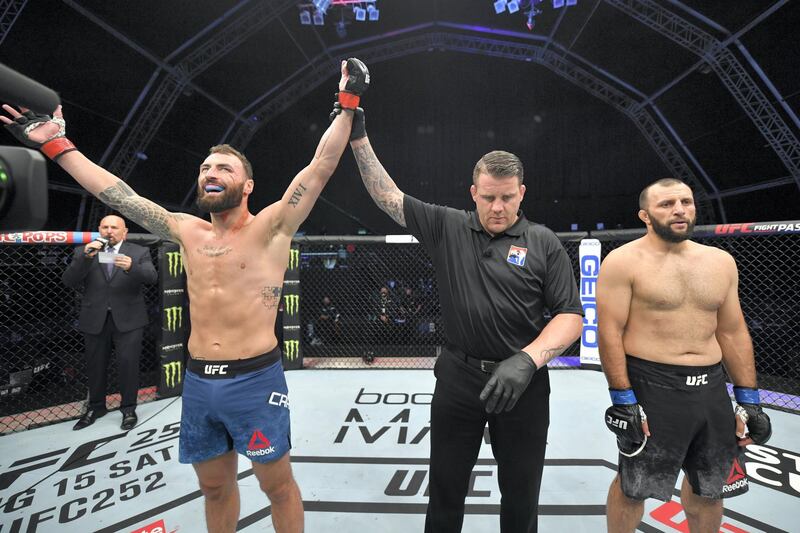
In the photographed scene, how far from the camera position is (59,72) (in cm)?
685

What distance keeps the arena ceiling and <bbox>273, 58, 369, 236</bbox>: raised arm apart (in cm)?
748

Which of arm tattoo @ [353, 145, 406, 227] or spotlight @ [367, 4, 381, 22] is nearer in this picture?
arm tattoo @ [353, 145, 406, 227]

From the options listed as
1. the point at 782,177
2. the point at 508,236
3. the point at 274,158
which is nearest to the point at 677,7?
the point at 782,177

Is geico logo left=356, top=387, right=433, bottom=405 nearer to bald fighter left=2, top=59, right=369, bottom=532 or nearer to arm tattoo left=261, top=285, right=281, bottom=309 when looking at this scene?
bald fighter left=2, top=59, right=369, bottom=532

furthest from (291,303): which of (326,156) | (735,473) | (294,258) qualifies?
(735,473)

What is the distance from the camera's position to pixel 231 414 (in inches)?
64.5

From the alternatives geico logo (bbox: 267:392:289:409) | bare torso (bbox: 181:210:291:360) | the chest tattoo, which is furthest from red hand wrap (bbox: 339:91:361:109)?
geico logo (bbox: 267:392:289:409)

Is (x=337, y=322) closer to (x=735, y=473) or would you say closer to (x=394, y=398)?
(x=394, y=398)

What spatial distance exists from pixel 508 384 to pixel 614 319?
0.81 meters

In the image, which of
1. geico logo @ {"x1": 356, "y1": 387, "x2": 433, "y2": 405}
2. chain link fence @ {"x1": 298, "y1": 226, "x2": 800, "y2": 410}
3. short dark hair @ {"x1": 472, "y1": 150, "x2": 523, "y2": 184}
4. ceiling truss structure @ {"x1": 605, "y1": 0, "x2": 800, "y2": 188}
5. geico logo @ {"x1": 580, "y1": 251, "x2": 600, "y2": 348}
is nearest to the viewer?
short dark hair @ {"x1": 472, "y1": 150, "x2": 523, "y2": 184}

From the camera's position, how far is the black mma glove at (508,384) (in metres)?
1.26

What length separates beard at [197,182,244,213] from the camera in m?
1.73

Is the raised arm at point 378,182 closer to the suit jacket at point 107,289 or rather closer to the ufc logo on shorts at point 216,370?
the ufc logo on shorts at point 216,370

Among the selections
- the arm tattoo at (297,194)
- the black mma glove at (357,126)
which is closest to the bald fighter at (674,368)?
the black mma glove at (357,126)
